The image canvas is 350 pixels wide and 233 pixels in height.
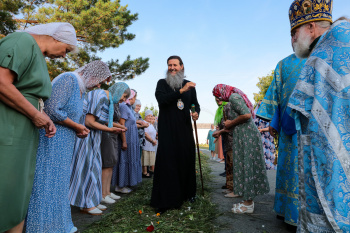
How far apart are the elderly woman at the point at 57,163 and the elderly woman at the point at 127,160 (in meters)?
2.58

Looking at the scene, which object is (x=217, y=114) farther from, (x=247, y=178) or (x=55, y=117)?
(x=55, y=117)

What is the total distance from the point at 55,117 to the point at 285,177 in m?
2.48

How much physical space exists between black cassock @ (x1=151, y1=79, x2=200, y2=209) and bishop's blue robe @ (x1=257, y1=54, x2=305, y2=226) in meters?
1.22

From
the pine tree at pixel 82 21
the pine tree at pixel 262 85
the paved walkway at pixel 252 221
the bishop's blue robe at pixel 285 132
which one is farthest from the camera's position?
the pine tree at pixel 262 85

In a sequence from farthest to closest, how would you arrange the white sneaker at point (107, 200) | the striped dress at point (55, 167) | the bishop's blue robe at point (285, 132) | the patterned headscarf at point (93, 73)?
the white sneaker at point (107, 200) < the patterned headscarf at point (93, 73) < the bishop's blue robe at point (285, 132) < the striped dress at point (55, 167)

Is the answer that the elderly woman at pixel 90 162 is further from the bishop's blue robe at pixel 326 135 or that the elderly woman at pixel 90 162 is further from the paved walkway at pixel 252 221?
the bishop's blue robe at pixel 326 135

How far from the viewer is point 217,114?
6.20 m

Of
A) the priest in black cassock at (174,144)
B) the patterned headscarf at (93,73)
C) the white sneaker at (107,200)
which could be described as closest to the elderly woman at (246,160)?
the priest in black cassock at (174,144)

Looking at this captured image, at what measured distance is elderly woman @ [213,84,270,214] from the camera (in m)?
3.61

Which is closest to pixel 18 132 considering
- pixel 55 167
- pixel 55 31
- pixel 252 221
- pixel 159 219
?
pixel 55 167

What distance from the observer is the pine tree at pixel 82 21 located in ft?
39.7

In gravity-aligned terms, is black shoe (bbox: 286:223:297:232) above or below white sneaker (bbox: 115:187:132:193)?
below

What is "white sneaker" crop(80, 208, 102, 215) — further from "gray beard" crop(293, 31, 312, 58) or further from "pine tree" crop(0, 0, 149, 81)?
"pine tree" crop(0, 0, 149, 81)

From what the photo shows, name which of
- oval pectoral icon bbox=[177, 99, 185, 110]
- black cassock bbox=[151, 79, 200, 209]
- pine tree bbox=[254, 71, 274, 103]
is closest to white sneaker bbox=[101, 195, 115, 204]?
black cassock bbox=[151, 79, 200, 209]
